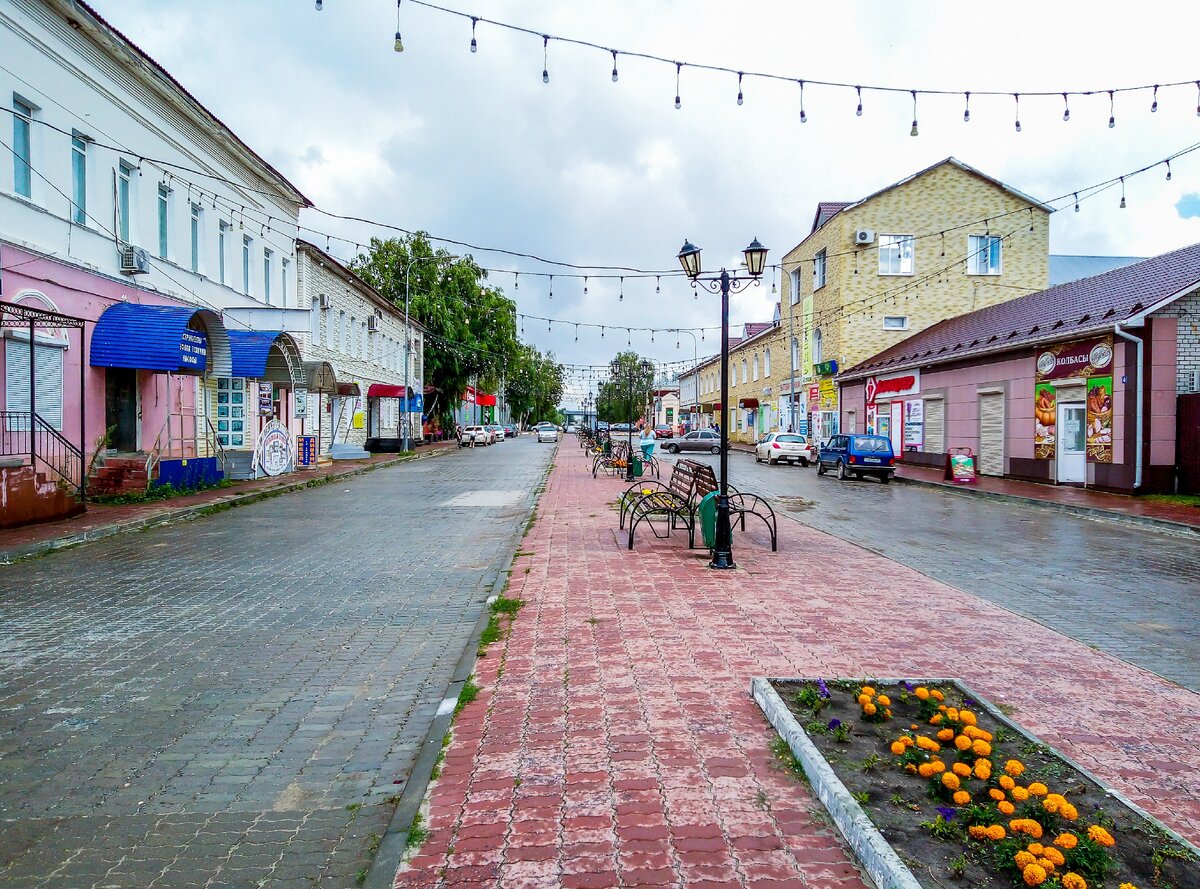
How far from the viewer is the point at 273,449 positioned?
22297 millimetres

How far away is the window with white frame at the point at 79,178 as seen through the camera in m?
15.2

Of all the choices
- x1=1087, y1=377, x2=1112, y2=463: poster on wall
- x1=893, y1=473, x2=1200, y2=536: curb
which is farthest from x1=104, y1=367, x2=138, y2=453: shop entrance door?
x1=1087, y1=377, x2=1112, y2=463: poster on wall

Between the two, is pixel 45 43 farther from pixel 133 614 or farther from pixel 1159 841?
pixel 1159 841

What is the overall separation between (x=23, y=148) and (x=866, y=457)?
22209 mm

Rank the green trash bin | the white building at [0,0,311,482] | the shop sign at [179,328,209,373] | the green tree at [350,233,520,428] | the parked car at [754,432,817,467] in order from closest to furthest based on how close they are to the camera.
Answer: the green trash bin → the white building at [0,0,311,482] → the shop sign at [179,328,209,373] → the parked car at [754,432,817,467] → the green tree at [350,233,520,428]

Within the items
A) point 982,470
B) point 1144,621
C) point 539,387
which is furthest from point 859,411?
point 539,387

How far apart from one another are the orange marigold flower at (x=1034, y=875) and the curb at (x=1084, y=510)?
1297 centimetres

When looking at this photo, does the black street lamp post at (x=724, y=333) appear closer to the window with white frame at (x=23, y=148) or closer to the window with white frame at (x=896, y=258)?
the window with white frame at (x=23, y=148)

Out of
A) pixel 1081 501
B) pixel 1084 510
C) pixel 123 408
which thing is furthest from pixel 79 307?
pixel 1081 501

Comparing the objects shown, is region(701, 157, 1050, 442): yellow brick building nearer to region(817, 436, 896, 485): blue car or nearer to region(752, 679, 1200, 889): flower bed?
region(817, 436, 896, 485): blue car

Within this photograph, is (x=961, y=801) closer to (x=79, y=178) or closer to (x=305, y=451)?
(x=79, y=178)

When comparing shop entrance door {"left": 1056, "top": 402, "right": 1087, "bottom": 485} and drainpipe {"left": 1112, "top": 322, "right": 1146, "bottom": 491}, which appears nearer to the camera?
drainpipe {"left": 1112, "top": 322, "right": 1146, "bottom": 491}

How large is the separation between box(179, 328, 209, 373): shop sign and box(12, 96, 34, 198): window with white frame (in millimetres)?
3492

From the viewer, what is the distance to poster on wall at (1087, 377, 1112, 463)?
1888 cm
